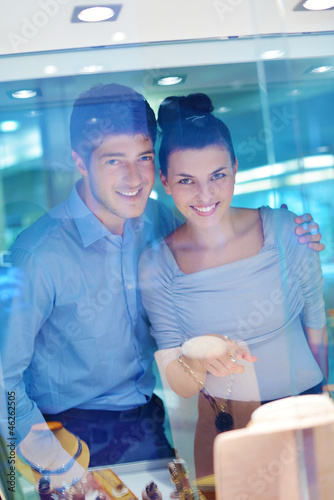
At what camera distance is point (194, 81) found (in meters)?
2.05

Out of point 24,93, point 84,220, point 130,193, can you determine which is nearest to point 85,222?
point 84,220

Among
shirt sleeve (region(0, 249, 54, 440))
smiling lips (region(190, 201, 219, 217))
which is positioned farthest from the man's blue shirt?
smiling lips (region(190, 201, 219, 217))

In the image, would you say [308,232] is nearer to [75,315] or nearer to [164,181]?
[164,181]

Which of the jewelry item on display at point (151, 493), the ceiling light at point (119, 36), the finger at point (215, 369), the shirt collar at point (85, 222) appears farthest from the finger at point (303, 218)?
the jewelry item on display at point (151, 493)

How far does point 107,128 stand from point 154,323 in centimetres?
76

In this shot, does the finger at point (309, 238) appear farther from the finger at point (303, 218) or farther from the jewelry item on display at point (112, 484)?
the jewelry item on display at point (112, 484)

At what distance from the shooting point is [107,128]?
191 centimetres

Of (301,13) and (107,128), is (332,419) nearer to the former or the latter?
(107,128)

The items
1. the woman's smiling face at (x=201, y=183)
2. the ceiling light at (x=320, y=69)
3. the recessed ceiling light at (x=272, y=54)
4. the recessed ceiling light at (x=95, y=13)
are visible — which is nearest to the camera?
the recessed ceiling light at (x=95, y=13)

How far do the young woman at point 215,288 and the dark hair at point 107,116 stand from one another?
0.08m

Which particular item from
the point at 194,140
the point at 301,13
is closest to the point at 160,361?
the point at 194,140

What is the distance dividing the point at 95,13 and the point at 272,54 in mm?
715

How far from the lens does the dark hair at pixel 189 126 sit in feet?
6.48

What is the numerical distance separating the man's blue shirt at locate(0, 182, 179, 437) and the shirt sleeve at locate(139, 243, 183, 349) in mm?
31
